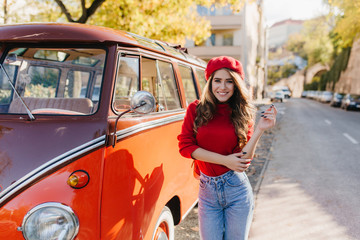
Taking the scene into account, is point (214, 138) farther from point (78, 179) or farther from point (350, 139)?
point (350, 139)

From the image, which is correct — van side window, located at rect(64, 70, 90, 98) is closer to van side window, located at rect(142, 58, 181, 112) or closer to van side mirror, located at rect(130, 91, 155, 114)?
van side window, located at rect(142, 58, 181, 112)

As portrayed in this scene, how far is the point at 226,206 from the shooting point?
2307mm

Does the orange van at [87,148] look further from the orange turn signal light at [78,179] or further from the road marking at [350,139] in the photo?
the road marking at [350,139]

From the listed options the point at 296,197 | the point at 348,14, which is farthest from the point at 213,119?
the point at 348,14

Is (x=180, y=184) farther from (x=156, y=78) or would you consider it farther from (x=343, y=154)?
(x=343, y=154)

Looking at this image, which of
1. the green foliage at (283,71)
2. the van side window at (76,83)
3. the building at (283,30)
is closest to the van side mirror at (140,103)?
the van side window at (76,83)

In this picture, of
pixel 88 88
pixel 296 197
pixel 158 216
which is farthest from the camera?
pixel 296 197

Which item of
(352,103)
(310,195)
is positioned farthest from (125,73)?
(352,103)

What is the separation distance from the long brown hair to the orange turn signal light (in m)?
0.85

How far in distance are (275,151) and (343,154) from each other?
5.72 feet

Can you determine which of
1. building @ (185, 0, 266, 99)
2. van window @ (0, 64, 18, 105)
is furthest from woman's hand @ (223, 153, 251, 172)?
building @ (185, 0, 266, 99)

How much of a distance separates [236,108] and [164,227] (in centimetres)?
131

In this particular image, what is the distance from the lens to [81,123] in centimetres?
208

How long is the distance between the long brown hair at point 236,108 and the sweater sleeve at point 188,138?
56 millimetres
